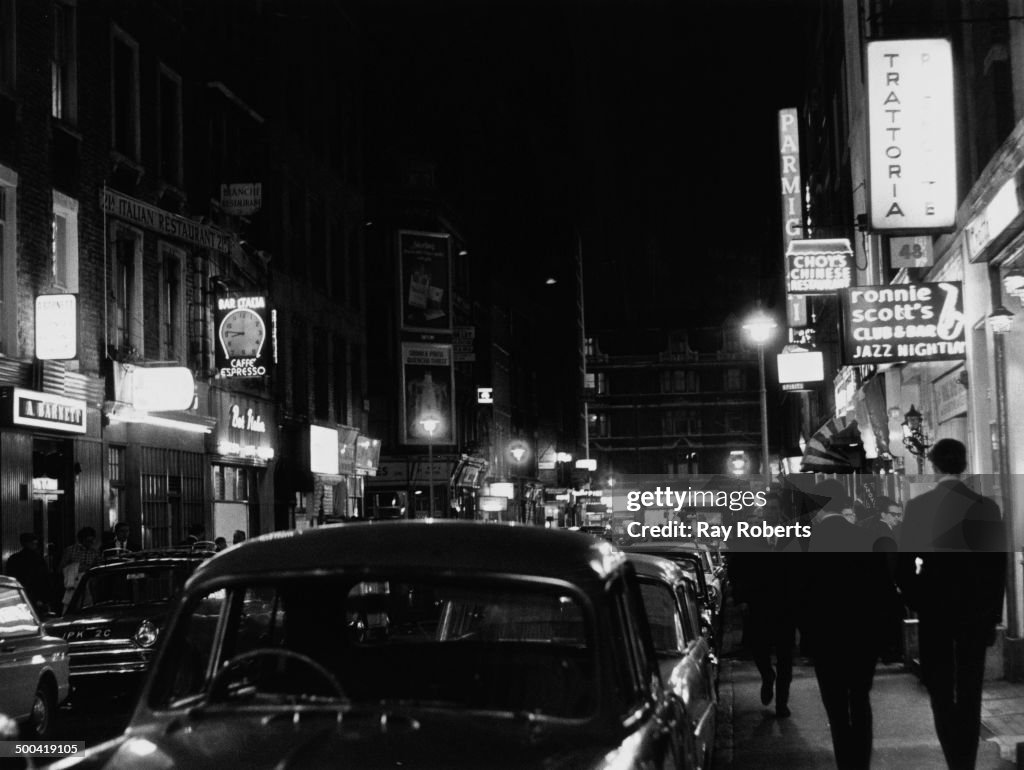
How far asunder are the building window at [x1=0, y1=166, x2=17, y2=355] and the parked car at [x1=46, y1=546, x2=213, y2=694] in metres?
7.46

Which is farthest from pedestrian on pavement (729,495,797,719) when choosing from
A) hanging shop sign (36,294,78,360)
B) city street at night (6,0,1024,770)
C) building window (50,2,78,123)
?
building window (50,2,78,123)

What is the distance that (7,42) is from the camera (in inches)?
915

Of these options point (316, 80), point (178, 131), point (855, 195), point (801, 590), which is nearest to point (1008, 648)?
point (801, 590)

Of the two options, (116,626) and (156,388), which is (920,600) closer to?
(116,626)

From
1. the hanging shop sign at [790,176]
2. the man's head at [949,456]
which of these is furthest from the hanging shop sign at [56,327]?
the hanging shop sign at [790,176]

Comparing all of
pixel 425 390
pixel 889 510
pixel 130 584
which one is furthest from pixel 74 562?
pixel 425 390

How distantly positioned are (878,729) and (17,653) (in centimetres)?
754

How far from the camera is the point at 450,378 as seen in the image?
2012 inches

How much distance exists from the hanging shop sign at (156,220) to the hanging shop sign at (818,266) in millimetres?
11652

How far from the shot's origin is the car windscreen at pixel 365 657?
4715 millimetres

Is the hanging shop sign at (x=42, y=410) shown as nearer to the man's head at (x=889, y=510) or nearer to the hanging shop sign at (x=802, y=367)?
the man's head at (x=889, y=510)

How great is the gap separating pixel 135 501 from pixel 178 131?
8.57 m

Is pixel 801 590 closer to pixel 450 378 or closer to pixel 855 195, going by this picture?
pixel 855 195

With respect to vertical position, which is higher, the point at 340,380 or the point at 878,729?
the point at 340,380
